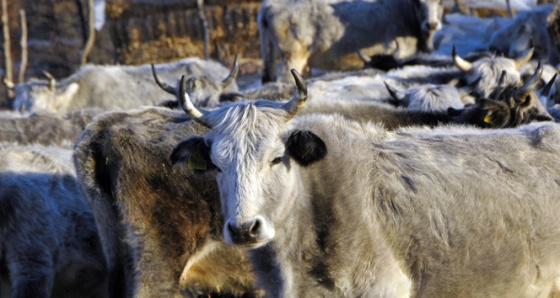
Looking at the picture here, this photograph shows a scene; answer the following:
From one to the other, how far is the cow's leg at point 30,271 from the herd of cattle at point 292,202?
1 centimetres

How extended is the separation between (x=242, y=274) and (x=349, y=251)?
1776mm

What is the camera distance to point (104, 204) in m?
6.35

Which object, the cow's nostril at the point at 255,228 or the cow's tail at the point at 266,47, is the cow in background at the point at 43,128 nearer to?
the cow's nostril at the point at 255,228

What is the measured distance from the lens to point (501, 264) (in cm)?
525

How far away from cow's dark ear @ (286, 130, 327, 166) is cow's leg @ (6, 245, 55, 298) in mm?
2693

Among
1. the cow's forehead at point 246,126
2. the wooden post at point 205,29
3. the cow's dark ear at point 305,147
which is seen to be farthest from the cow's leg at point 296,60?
the cow's dark ear at point 305,147

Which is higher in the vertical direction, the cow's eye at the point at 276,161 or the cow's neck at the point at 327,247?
the cow's eye at the point at 276,161

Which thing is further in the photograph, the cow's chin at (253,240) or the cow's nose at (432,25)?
the cow's nose at (432,25)

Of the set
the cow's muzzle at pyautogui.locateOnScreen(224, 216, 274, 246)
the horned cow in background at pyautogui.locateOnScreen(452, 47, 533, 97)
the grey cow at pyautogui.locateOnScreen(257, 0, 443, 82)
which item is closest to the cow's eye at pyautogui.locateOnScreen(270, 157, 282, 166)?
the cow's muzzle at pyautogui.locateOnScreen(224, 216, 274, 246)

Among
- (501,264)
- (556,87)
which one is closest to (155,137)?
(501,264)

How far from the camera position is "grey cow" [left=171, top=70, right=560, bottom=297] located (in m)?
4.90

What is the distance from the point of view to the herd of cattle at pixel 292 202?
4.95 meters

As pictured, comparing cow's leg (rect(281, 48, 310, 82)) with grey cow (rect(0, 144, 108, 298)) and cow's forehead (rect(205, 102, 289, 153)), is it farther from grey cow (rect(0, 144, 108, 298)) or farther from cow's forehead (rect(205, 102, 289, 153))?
cow's forehead (rect(205, 102, 289, 153))

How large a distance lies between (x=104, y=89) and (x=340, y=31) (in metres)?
4.49
